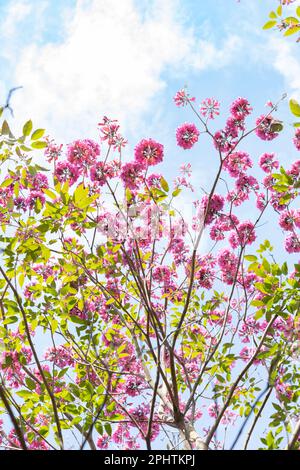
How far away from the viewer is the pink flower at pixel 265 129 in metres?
6.04

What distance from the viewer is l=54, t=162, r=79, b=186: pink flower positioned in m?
6.19

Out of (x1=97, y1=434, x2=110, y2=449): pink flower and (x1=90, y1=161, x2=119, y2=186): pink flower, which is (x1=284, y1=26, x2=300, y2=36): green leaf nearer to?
(x1=90, y1=161, x2=119, y2=186): pink flower

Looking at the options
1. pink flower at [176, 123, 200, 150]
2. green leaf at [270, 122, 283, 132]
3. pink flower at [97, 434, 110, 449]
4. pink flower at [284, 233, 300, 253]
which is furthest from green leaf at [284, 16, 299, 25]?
pink flower at [97, 434, 110, 449]

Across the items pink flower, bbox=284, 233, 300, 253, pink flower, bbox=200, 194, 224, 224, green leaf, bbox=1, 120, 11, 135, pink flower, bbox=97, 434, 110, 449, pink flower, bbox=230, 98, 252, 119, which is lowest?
pink flower, bbox=97, 434, 110, 449

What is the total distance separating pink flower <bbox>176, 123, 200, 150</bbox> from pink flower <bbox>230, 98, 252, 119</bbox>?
543mm

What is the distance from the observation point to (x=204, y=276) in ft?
20.8

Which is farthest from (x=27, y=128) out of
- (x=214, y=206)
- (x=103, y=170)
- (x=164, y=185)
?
(x=214, y=206)

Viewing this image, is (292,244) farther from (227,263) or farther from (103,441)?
(103,441)

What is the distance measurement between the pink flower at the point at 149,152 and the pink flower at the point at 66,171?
3.03 ft

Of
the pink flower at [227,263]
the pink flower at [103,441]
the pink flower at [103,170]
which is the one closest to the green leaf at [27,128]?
the pink flower at [103,170]

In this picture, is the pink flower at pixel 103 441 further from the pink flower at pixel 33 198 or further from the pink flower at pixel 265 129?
the pink flower at pixel 265 129
